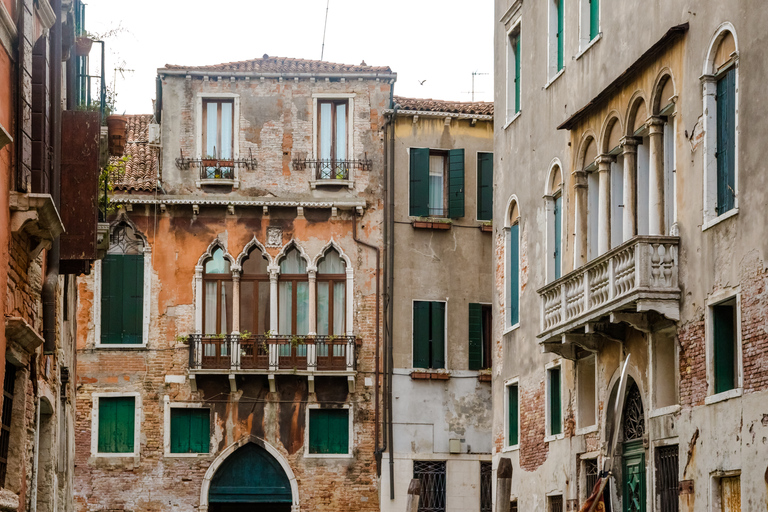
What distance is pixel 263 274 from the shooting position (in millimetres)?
27641

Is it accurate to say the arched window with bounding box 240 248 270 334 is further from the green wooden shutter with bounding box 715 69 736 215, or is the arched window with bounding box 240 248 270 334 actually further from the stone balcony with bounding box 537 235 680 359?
the green wooden shutter with bounding box 715 69 736 215

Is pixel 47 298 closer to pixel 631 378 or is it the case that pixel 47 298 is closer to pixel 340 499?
pixel 631 378

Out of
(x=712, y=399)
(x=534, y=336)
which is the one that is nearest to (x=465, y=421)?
(x=534, y=336)

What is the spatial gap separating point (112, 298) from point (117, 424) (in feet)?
8.49

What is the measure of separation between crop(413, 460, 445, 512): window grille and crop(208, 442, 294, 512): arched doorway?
264cm

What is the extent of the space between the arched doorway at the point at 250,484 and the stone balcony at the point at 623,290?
34.7ft

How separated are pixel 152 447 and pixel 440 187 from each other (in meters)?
8.10

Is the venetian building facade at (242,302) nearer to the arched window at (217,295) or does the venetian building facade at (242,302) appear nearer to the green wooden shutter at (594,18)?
the arched window at (217,295)

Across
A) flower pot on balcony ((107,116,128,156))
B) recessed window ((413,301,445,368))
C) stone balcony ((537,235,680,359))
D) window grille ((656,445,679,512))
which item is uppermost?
flower pot on balcony ((107,116,128,156))

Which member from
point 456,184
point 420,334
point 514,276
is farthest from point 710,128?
point 420,334

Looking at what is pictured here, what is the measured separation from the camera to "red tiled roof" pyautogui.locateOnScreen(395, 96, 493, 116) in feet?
92.3

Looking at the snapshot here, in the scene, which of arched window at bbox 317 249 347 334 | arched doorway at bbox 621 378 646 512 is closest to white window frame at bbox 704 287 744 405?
arched doorway at bbox 621 378 646 512

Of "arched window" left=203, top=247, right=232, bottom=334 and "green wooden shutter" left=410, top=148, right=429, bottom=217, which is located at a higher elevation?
"green wooden shutter" left=410, top=148, right=429, bottom=217

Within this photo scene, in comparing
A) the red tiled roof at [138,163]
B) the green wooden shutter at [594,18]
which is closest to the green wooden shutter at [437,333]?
the red tiled roof at [138,163]
